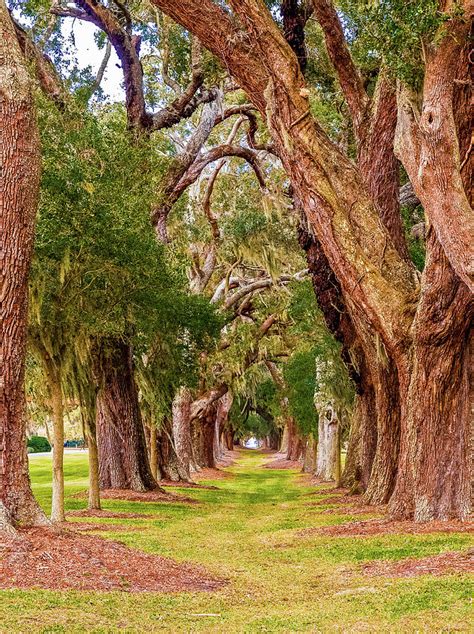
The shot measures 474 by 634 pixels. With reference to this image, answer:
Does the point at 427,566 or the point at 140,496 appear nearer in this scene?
the point at 427,566

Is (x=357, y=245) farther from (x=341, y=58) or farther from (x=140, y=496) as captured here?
(x=140, y=496)

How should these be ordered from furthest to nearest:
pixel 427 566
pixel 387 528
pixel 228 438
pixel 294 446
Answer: pixel 228 438
pixel 294 446
pixel 387 528
pixel 427 566

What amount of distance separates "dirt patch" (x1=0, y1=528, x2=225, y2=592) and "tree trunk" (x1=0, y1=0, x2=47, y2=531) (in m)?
0.72

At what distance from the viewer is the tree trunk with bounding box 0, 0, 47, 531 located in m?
10.3

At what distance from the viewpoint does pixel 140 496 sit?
21.7 m

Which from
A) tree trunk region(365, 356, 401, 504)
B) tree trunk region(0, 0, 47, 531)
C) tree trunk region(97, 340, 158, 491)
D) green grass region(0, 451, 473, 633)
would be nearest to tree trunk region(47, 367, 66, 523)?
green grass region(0, 451, 473, 633)

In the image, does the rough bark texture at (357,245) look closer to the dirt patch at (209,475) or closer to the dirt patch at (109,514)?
the dirt patch at (109,514)

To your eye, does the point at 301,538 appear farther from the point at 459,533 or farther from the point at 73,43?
the point at 73,43

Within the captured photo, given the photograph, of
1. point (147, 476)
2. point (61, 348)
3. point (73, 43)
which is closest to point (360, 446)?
point (147, 476)

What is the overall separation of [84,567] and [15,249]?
14.3ft

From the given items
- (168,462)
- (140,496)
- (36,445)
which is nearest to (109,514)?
(140,496)

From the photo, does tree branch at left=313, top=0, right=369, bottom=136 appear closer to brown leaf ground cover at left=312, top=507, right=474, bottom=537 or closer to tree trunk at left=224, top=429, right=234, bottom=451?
brown leaf ground cover at left=312, top=507, right=474, bottom=537

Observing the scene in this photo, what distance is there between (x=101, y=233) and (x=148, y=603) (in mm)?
9034

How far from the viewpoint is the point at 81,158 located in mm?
15922
